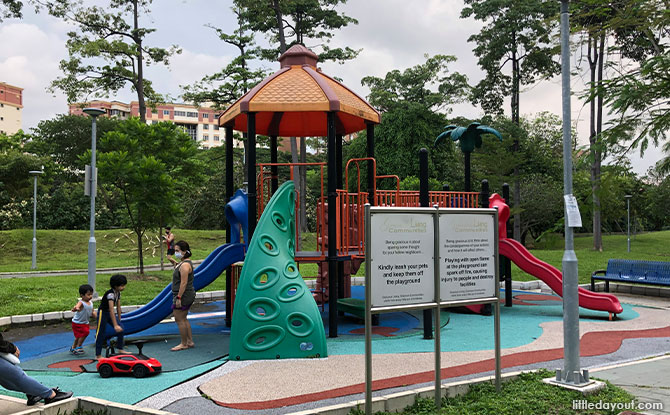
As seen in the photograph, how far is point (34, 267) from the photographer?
23.5 metres

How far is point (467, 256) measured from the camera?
608 centimetres

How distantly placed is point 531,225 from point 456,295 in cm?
3812

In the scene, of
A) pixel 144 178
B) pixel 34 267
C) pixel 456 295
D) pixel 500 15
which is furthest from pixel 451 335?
pixel 500 15

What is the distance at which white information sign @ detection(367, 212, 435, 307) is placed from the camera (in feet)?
17.3

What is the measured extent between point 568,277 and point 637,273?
1079 centimetres

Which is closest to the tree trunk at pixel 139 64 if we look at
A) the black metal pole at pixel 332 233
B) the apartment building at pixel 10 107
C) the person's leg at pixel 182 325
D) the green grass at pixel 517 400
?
the black metal pole at pixel 332 233

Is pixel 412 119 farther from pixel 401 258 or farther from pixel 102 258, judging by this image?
pixel 401 258

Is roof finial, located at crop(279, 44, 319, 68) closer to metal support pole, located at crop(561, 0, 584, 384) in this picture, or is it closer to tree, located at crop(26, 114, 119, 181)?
metal support pole, located at crop(561, 0, 584, 384)

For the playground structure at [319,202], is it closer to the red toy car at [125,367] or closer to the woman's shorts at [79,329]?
the woman's shorts at [79,329]

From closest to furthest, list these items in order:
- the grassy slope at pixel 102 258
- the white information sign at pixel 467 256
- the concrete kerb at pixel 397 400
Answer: the concrete kerb at pixel 397 400
the white information sign at pixel 467 256
the grassy slope at pixel 102 258

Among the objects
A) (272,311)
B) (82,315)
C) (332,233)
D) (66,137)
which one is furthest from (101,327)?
(66,137)

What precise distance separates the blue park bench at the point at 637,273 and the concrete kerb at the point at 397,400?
11.0m

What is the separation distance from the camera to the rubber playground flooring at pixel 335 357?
6277 mm

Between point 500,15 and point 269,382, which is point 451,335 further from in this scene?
point 500,15
